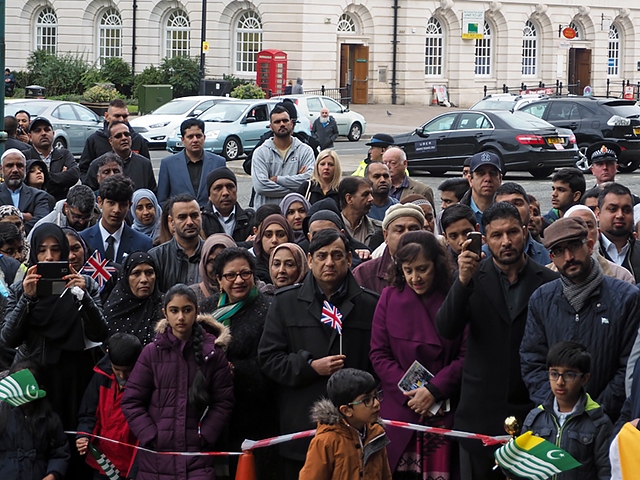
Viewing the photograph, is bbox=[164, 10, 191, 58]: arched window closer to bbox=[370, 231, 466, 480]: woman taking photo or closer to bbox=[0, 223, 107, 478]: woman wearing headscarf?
bbox=[0, 223, 107, 478]: woman wearing headscarf

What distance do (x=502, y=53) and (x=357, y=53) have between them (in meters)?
8.97

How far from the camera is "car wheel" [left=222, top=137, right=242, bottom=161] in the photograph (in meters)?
29.7

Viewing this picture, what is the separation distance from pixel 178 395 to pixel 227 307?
0.72 m

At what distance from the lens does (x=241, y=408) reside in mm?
7141

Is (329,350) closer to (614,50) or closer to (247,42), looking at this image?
(247,42)

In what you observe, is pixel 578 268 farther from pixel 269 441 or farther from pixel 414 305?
pixel 269 441

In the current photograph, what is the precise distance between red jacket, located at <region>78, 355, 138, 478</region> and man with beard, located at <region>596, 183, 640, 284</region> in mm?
3605

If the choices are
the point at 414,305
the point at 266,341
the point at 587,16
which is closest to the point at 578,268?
the point at 414,305

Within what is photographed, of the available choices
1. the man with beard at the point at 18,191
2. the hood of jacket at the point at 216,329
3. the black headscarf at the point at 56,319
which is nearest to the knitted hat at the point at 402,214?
the hood of jacket at the point at 216,329

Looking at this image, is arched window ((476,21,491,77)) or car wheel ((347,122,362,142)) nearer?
car wheel ((347,122,362,142))

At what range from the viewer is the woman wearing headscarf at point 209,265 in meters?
7.64

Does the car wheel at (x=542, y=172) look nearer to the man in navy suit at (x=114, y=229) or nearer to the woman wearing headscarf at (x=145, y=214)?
the woman wearing headscarf at (x=145, y=214)

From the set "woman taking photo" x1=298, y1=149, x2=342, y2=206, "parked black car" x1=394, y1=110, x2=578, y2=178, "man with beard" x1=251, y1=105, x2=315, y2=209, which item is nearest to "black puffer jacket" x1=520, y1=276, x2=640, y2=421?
"woman taking photo" x1=298, y1=149, x2=342, y2=206

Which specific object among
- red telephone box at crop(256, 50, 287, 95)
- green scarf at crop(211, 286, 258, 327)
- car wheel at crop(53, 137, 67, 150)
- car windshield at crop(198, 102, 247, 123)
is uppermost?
red telephone box at crop(256, 50, 287, 95)
